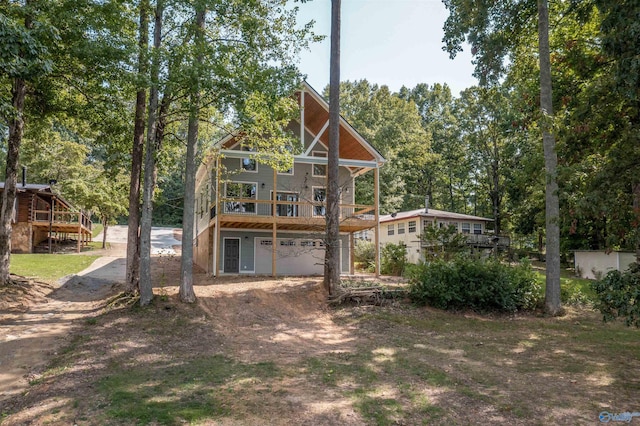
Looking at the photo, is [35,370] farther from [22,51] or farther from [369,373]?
[22,51]

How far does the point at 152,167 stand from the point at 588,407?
445 inches

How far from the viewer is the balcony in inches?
747

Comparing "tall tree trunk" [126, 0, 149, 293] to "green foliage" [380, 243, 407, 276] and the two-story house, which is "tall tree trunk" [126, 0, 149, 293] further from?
"green foliage" [380, 243, 407, 276]

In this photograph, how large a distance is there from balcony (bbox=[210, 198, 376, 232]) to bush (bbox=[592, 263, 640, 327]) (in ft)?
39.1

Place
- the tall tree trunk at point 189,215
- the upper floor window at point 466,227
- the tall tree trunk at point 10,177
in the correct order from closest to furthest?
the tall tree trunk at point 189,215, the tall tree trunk at point 10,177, the upper floor window at point 466,227

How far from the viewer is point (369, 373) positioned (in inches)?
295

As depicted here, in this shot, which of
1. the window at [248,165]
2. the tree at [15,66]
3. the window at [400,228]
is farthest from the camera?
the window at [400,228]

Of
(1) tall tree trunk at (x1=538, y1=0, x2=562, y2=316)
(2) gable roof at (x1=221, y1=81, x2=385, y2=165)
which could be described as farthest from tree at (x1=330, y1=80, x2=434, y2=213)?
(1) tall tree trunk at (x1=538, y1=0, x2=562, y2=316)

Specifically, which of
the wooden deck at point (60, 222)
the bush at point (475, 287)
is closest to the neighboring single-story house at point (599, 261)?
the bush at point (475, 287)

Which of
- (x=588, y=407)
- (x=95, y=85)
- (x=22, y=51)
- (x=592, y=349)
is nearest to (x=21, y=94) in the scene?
(x=95, y=85)

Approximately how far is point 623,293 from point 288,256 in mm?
15730

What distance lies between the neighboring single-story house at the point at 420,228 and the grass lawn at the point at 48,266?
2014 cm

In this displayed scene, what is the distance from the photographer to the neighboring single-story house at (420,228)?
31.2 meters

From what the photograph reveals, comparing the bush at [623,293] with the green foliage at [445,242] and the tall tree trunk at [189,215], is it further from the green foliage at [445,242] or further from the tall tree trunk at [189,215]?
the tall tree trunk at [189,215]
